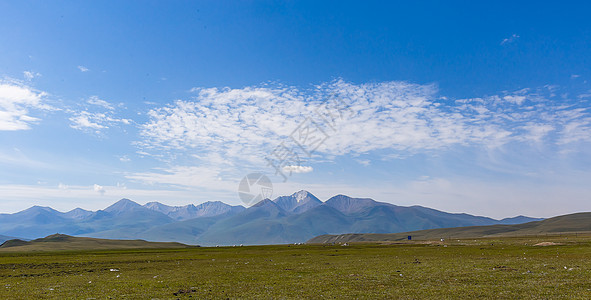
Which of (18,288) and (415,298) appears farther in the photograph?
(18,288)

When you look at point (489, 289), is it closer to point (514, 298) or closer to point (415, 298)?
point (514, 298)

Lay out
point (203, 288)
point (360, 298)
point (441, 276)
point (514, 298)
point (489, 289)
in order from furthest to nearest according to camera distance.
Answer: point (441, 276)
point (203, 288)
point (489, 289)
point (360, 298)
point (514, 298)

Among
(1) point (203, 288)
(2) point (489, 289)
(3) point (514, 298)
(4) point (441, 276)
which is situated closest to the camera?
(3) point (514, 298)

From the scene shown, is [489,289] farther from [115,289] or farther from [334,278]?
[115,289]

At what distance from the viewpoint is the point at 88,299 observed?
23.3 metres

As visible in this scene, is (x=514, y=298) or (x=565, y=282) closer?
(x=514, y=298)

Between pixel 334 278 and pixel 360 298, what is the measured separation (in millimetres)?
10032

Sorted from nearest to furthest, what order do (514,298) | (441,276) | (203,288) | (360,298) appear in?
(514,298)
(360,298)
(203,288)
(441,276)

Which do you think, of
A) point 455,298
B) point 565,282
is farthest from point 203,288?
point 565,282

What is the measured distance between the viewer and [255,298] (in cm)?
2255

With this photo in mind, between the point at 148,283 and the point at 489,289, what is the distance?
2751 centimetres

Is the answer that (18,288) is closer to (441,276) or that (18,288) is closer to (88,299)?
(88,299)

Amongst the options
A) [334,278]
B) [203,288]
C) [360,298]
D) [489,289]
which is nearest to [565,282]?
[489,289]

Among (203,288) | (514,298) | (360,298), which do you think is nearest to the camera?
(514,298)
